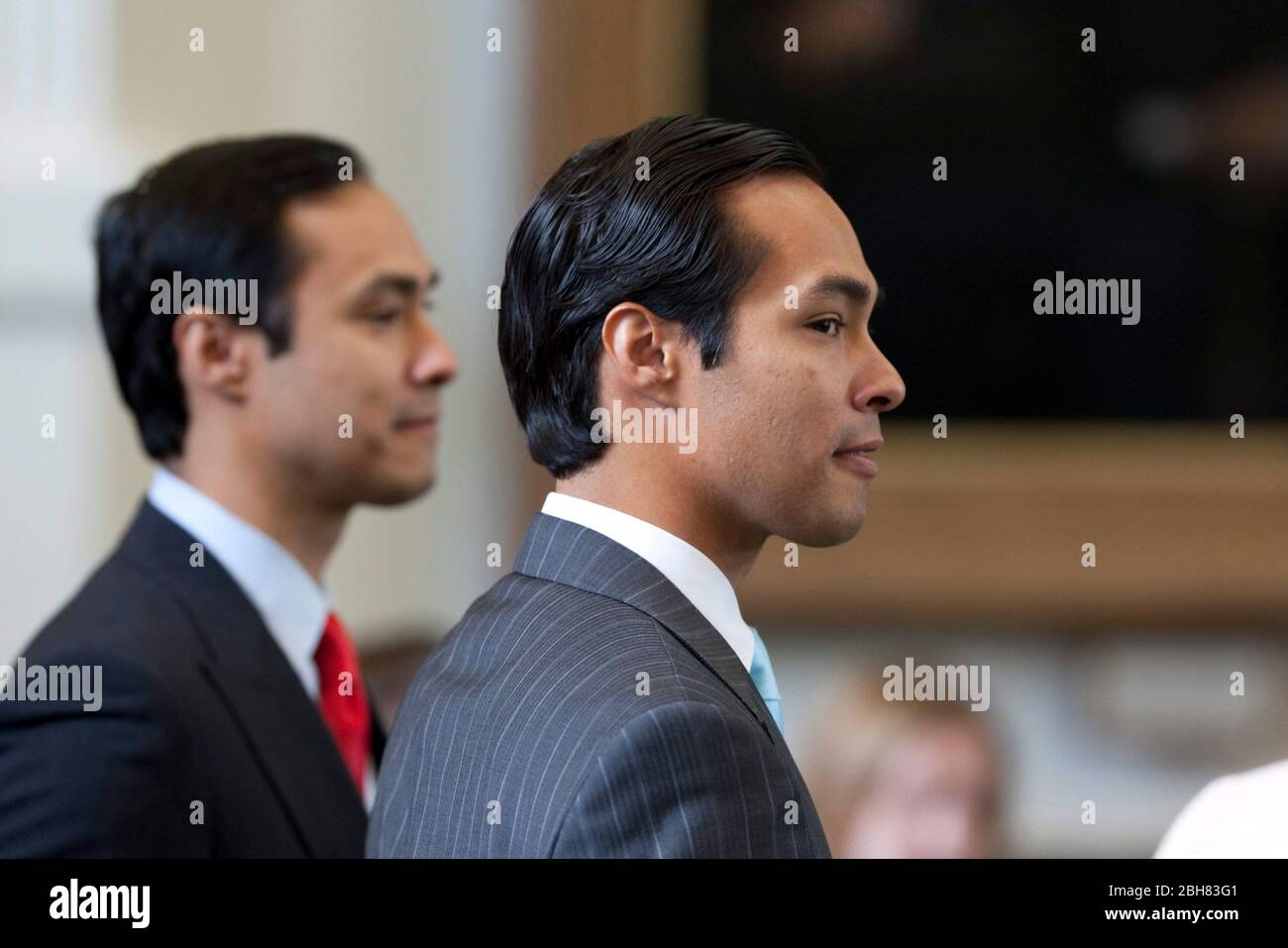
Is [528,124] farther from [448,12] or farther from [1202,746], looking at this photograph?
[1202,746]

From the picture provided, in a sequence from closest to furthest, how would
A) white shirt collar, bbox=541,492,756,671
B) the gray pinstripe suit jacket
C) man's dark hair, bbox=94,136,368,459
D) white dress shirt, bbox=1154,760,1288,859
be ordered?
the gray pinstripe suit jacket
white shirt collar, bbox=541,492,756,671
white dress shirt, bbox=1154,760,1288,859
man's dark hair, bbox=94,136,368,459

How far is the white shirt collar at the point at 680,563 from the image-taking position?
1.00 metres

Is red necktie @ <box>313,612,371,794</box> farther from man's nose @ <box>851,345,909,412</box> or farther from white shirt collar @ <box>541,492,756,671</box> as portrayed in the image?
man's nose @ <box>851,345,909,412</box>

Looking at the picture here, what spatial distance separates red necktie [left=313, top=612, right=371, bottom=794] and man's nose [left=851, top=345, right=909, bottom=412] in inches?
30.0

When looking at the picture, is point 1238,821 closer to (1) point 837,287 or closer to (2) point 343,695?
(1) point 837,287

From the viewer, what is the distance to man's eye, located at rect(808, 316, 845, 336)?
3.33ft

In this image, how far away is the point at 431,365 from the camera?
1.71 m

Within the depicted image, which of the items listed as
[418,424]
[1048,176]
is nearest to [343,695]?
[418,424]

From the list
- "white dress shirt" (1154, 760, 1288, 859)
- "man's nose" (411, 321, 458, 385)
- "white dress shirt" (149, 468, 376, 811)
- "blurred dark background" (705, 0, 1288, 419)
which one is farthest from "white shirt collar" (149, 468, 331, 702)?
"blurred dark background" (705, 0, 1288, 419)

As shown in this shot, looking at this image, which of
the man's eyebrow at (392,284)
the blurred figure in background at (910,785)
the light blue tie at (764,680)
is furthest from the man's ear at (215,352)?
the blurred figure in background at (910,785)

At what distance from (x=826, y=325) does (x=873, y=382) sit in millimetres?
46

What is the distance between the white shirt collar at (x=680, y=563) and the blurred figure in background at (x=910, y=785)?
1000 millimetres

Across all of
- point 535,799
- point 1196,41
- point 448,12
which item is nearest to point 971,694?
point 1196,41

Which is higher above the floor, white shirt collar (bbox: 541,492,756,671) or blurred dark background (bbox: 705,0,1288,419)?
blurred dark background (bbox: 705,0,1288,419)
